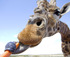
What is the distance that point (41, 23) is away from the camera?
6.12 feet

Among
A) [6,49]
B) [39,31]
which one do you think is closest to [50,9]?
[39,31]

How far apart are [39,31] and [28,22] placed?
0.28 metres

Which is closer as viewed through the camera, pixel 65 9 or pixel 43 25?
pixel 43 25

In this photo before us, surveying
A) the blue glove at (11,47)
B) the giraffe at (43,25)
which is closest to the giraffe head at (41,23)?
the giraffe at (43,25)

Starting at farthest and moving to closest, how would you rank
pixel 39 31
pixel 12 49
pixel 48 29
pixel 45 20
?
pixel 48 29, pixel 45 20, pixel 39 31, pixel 12 49

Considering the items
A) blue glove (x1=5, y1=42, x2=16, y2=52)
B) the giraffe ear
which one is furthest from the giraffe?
blue glove (x1=5, y1=42, x2=16, y2=52)

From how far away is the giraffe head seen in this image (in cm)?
159

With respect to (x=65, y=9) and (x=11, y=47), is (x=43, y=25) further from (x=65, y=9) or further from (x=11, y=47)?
(x=65, y=9)

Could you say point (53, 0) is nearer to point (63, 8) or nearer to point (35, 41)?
point (63, 8)

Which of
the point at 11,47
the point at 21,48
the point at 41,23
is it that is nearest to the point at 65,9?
the point at 41,23

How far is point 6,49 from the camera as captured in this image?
144 centimetres

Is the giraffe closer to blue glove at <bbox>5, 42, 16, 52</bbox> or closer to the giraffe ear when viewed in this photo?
the giraffe ear

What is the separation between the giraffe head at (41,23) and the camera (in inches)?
62.5

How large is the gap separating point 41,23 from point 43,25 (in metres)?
0.06
